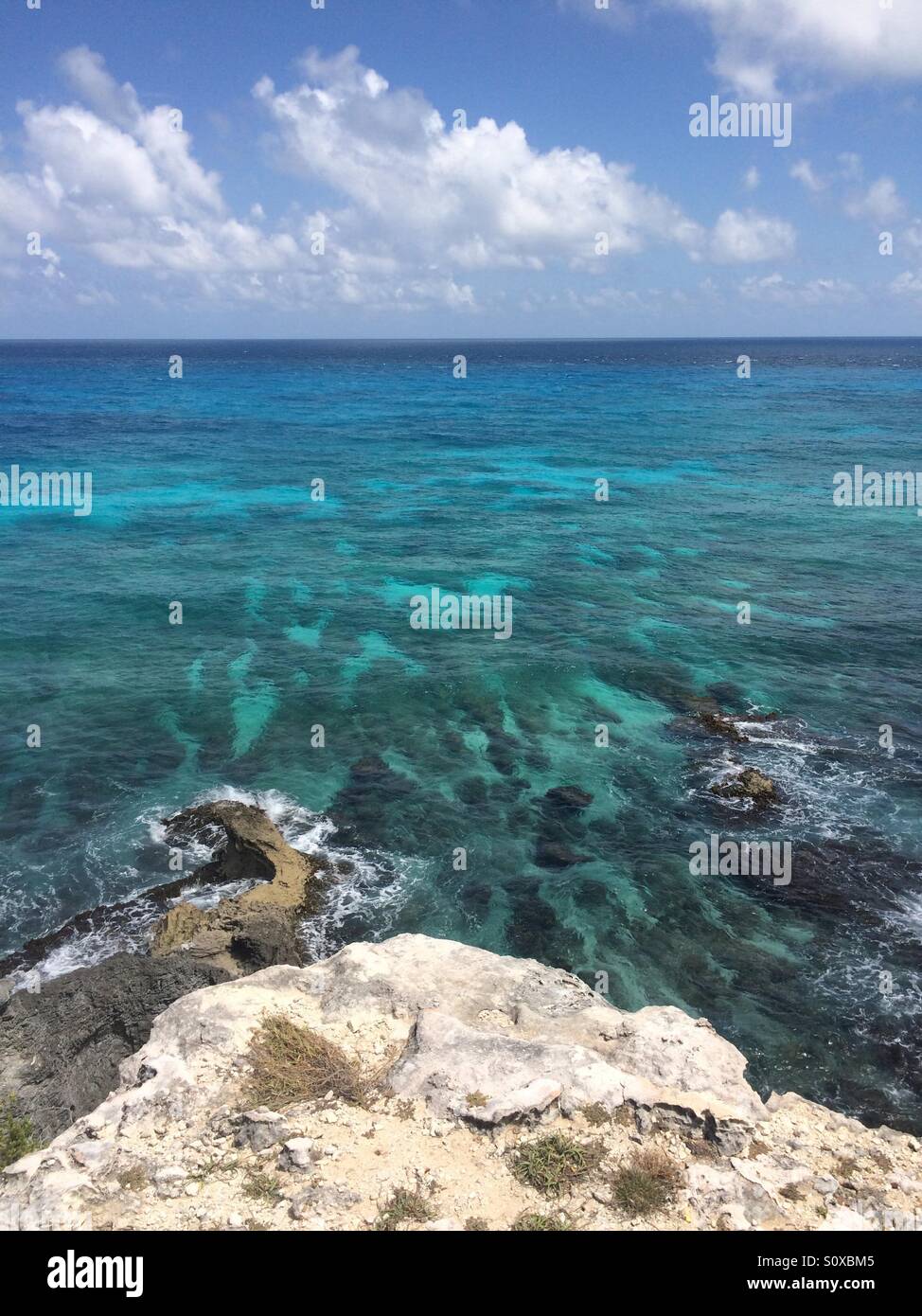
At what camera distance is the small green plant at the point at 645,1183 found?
9570 millimetres

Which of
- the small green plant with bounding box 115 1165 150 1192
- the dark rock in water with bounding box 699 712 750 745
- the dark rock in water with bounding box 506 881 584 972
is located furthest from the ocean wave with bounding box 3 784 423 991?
the dark rock in water with bounding box 699 712 750 745

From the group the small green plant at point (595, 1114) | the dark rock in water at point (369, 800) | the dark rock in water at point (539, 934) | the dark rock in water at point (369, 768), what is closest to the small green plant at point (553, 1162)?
the small green plant at point (595, 1114)

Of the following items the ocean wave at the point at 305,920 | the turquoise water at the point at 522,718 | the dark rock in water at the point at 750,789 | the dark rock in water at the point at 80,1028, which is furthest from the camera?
the dark rock in water at the point at 750,789

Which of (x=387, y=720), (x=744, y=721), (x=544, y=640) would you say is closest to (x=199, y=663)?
(x=387, y=720)

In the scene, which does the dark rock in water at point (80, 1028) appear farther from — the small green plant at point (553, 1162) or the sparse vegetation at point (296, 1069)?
the small green plant at point (553, 1162)

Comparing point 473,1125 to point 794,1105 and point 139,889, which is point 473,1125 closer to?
point 794,1105

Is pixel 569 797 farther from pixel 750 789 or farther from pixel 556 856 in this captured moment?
pixel 750 789

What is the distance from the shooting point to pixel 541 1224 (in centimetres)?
923

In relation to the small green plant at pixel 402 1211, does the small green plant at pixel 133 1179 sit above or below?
above

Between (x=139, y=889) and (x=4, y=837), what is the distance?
4919 millimetres

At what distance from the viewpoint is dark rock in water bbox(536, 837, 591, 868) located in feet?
75.4

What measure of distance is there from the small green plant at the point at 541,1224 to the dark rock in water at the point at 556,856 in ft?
44.5

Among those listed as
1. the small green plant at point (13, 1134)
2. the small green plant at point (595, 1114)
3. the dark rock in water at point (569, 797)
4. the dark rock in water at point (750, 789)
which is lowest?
the small green plant at point (13, 1134)
